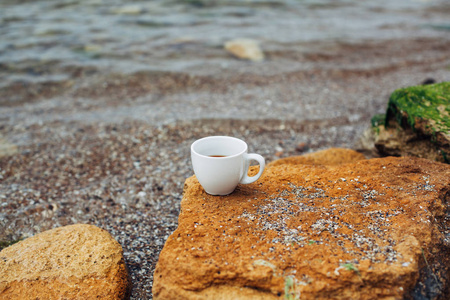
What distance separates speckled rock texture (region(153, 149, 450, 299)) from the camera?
1.81 meters

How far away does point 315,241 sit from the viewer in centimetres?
200

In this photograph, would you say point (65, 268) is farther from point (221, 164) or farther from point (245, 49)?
point (245, 49)

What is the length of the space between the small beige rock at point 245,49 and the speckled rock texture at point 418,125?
462cm

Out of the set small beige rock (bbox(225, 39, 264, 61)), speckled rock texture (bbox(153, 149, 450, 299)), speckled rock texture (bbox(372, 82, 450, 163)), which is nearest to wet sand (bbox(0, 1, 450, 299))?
small beige rock (bbox(225, 39, 264, 61))

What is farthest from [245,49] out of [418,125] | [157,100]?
[418,125]

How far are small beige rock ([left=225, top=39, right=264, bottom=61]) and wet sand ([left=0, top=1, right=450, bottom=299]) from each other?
23 centimetres

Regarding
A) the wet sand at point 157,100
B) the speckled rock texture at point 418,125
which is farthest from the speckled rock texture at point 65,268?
the speckled rock texture at point 418,125

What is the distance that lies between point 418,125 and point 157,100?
410 centimetres

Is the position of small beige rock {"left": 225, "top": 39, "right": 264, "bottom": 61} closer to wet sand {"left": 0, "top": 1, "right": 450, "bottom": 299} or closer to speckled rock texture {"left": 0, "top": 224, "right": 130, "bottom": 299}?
wet sand {"left": 0, "top": 1, "right": 450, "bottom": 299}

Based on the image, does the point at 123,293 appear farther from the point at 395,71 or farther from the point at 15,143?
the point at 395,71

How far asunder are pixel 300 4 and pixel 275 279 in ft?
38.4

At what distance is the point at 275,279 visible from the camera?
1818mm

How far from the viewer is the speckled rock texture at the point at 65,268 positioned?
235 cm

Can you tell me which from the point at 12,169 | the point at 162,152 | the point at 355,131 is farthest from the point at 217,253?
the point at 355,131
